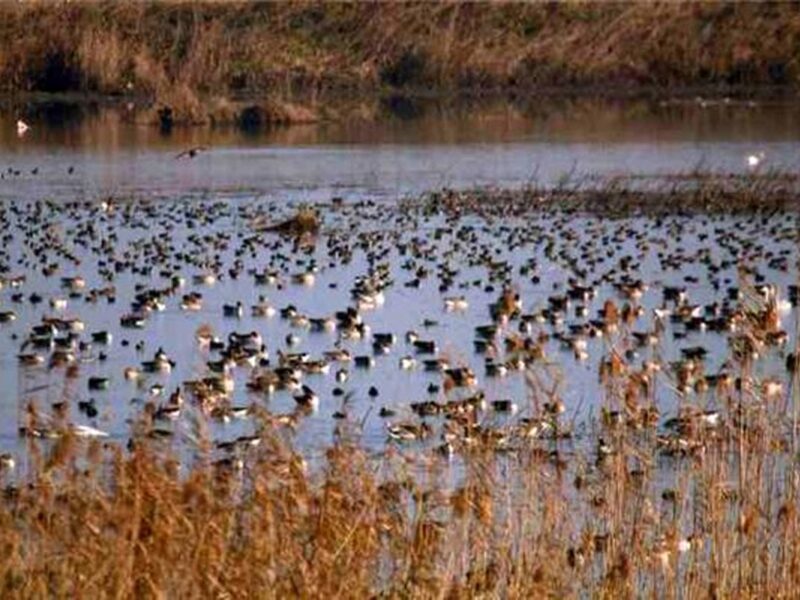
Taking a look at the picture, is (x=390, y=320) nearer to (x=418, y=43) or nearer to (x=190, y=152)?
(x=190, y=152)

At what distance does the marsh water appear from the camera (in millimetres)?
13664

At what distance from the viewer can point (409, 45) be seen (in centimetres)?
4634

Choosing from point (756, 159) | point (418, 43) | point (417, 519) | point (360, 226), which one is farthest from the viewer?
point (418, 43)

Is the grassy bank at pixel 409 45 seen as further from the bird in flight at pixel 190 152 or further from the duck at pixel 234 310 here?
the duck at pixel 234 310

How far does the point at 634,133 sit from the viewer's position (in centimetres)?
3600

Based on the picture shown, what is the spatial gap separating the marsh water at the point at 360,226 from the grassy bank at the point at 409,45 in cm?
266

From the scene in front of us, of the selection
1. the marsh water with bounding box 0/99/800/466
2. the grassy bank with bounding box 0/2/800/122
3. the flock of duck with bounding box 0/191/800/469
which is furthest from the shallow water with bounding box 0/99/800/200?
the flock of duck with bounding box 0/191/800/469

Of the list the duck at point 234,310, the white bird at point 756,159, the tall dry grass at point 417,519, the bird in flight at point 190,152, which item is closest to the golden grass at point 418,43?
the bird in flight at point 190,152

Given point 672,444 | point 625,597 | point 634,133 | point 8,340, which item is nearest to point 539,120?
point 634,133

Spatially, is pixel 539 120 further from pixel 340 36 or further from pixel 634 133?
pixel 340 36

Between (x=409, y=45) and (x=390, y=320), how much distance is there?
99.5ft

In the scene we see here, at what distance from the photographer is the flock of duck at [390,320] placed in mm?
9945

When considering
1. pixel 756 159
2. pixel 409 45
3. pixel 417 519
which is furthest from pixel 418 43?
pixel 417 519

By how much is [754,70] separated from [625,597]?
3951cm
